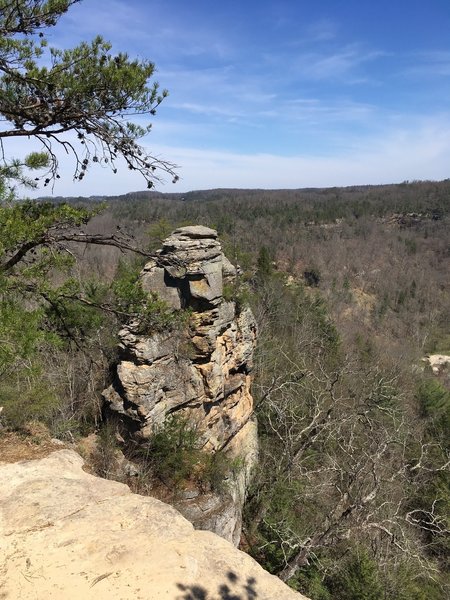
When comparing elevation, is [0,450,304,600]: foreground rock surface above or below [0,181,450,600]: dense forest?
above

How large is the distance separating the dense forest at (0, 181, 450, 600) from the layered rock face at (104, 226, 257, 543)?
0.97m

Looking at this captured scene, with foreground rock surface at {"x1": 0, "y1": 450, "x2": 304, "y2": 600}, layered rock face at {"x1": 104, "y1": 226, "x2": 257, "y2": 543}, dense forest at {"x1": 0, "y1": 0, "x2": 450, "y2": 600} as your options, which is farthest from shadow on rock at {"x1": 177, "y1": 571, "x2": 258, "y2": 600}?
layered rock face at {"x1": 104, "y1": 226, "x2": 257, "y2": 543}

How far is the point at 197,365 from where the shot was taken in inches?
626

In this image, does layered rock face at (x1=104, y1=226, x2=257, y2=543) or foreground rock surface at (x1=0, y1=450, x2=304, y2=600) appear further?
layered rock face at (x1=104, y1=226, x2=257, y2=543)

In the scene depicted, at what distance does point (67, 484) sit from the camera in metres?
5.80

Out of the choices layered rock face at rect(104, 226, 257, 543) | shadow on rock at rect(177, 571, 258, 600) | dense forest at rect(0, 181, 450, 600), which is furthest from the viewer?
layered rock face at rect(104, 226, 257, 543)

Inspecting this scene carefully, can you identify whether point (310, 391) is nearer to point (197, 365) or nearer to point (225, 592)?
point (197, 365)

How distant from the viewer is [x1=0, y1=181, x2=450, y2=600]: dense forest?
6.99 m

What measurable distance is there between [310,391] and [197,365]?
30.3 feet

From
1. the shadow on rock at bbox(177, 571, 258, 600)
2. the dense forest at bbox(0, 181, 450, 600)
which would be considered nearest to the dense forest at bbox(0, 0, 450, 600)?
the dense forest at bbox(0, 181, 450, 600)

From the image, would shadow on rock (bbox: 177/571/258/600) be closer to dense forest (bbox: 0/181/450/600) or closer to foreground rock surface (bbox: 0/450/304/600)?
foreground rock surface (bbox: 0/450/304/600)

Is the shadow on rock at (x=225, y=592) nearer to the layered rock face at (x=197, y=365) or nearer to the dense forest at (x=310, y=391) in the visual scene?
the dense forest at (x=310, y=391)

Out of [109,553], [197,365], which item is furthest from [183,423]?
[109,553]

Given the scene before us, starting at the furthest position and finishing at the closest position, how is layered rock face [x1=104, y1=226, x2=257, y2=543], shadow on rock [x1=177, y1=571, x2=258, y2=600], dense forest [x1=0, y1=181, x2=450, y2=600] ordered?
layered rock face [x1=104, y1=226, x2=257, y2=543]
dense forest [x1=0, y1=181, x2=450, y2=600]
shadow on rock [x1=177, y1=571, x2=258, y2=600]
